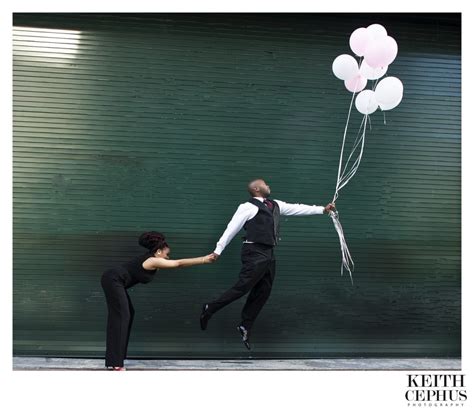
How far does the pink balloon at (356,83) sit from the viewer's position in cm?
717

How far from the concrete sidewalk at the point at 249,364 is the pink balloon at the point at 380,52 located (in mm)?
3048

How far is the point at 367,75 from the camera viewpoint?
7125 millimetres

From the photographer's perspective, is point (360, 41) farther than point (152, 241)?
Yes

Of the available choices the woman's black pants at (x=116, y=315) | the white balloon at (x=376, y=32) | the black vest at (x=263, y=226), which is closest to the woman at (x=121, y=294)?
the woman's black pants at (x=116, y=315)

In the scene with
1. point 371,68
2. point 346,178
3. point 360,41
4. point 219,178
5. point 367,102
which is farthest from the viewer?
point 346,178

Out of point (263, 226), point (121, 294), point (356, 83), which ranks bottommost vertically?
point (121, 294)

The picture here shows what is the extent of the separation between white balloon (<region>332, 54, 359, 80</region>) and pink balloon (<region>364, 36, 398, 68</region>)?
19cm

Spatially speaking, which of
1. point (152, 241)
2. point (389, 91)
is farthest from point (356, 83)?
point (152, 241)

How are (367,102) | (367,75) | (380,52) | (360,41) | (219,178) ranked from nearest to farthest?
(380,52)
(360,41)
(367,75)
(367,102)
(219,178)

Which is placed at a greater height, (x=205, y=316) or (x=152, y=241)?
(x=152, y=241)

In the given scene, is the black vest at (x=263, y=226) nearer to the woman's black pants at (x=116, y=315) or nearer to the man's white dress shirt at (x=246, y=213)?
the man's white dress shirt at (x=246, y=213)

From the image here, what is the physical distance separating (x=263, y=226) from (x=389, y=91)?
183 centimetres

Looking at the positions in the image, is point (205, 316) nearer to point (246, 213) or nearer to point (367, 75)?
point (246, 213)
